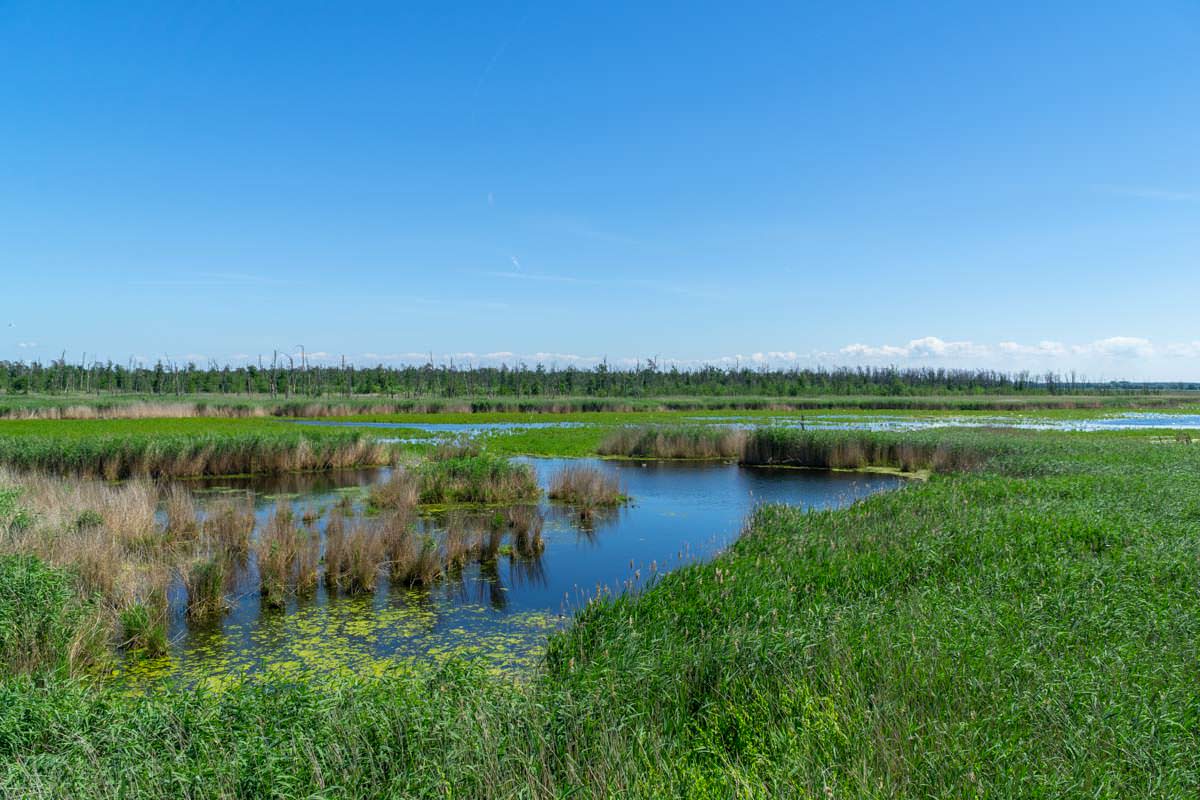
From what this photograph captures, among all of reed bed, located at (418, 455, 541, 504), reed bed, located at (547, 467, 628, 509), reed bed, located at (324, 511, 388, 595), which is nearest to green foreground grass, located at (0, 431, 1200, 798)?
reed bed, located at (324, 511, 388, 595)

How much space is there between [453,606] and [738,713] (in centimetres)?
669

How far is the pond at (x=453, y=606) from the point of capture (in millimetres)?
8883

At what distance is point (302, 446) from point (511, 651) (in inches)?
839

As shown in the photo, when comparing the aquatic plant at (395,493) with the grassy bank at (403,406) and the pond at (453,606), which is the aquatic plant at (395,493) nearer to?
the pond at (453,606)

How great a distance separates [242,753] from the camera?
4.98m

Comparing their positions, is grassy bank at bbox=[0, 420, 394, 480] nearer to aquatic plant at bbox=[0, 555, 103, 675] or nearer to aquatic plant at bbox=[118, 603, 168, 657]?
aquatic plant at bbox=[118, 603, 168, 657]

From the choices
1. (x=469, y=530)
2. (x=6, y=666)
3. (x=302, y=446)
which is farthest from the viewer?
(x=302, y=446)

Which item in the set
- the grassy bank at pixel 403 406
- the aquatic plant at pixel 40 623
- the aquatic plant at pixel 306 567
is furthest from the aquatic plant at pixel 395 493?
the grassy bank at pixel 403 406

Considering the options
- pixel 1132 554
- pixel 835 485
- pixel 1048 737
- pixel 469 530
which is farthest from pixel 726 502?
pixel 1048 737

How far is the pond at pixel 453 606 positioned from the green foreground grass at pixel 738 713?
145 centimetres

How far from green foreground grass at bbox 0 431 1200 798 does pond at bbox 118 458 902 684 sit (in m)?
1.45

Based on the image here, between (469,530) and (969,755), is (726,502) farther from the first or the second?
(969,755)

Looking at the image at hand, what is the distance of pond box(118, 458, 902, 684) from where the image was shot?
8.88m

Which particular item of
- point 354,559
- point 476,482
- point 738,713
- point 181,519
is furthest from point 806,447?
point 738,713
